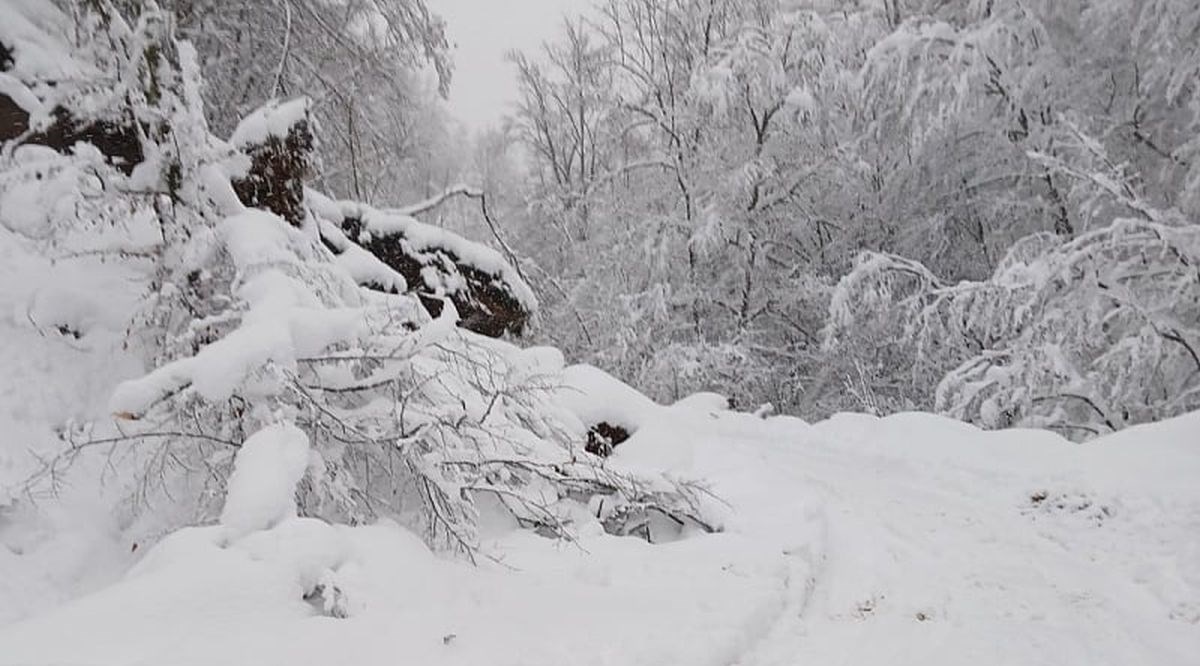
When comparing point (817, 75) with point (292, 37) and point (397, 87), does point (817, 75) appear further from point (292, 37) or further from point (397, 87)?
point (292, 37)

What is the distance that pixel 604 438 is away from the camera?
7031mm

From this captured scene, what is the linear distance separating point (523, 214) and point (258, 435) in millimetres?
16499

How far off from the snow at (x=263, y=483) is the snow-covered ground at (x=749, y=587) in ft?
0.22

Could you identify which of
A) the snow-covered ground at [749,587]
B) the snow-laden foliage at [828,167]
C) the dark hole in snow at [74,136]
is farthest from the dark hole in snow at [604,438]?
the dark hole in snow at [74,136]

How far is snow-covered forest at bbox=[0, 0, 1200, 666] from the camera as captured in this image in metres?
3.24

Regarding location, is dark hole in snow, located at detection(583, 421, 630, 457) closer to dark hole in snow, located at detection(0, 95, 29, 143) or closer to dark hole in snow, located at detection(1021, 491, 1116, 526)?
dark hole in snow, located at detection(1021, 491, 1116, 526)

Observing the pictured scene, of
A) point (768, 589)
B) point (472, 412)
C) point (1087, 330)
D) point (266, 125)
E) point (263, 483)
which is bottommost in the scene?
point (263, 483)

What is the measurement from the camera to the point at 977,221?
499 inches

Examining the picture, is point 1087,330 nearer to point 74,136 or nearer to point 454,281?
point 454,281

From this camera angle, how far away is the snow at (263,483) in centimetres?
319

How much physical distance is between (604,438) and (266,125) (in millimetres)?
3863

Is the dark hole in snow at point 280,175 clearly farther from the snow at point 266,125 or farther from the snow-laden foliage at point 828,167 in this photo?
the snow-laden foliage at point 828,167

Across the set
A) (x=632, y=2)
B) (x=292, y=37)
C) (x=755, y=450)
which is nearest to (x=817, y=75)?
(x=632, y=2)

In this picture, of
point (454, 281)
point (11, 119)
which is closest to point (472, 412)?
point (454, 281)
